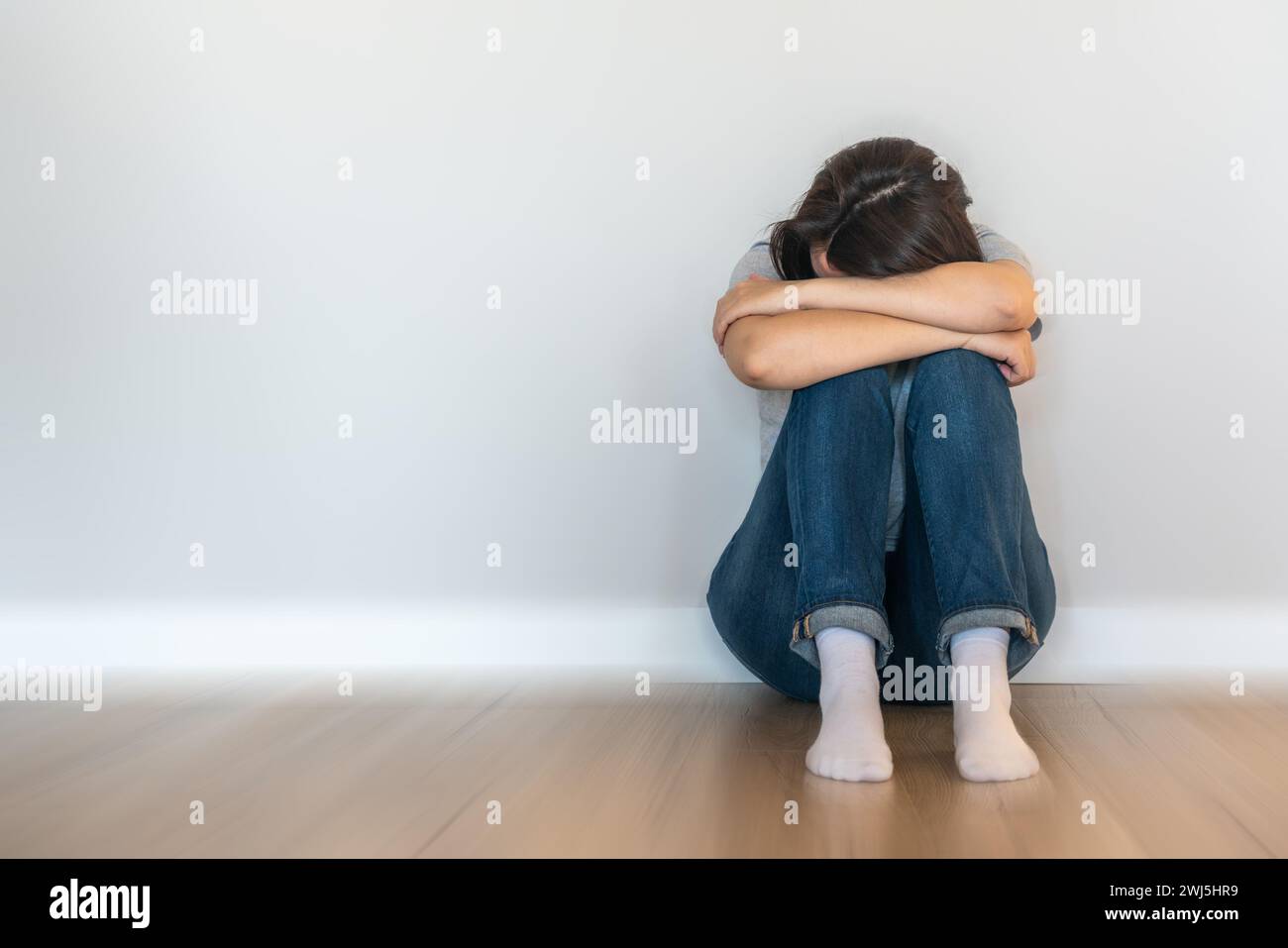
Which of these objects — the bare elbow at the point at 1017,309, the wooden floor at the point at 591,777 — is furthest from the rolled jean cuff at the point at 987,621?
A: the bare elbow at the point at 1017,309

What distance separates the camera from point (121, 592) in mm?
1886

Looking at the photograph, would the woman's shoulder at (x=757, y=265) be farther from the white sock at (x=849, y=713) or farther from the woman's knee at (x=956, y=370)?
the white sock at (x=849, y=713)

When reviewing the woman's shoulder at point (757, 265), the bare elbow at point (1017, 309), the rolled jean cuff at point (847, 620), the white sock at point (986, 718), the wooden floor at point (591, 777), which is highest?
the woman's shoulder at point (757, 265)

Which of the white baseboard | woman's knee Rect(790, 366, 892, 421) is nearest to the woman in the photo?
woman's knee Rect(790, 366, 892, 421)

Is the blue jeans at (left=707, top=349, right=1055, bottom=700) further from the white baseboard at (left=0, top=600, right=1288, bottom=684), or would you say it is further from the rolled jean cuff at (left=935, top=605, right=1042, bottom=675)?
the white baseboard at (left=0, top=600, right=1288, bottom=684)

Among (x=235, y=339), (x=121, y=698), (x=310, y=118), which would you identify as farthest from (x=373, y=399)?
(x=121, y=698)

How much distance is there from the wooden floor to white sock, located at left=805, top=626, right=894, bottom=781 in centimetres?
2

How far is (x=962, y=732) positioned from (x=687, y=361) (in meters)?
0.83

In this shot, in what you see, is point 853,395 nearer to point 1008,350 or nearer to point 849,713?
point 1008,350

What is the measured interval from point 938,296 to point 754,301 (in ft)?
0.75

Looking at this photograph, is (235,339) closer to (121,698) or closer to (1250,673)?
Result: (121,698)

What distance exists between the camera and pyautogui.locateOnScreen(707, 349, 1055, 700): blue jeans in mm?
1179

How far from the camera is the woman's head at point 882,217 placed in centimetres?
140

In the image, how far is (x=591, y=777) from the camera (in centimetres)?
119
